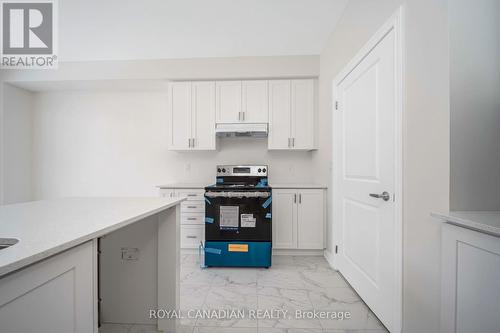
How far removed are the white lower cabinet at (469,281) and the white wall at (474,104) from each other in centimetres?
19

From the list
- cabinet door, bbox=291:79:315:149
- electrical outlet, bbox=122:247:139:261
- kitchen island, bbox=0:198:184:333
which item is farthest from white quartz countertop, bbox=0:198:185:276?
cabinet door, bbox=291:79:315:149

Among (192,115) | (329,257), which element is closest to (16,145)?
(192,115)

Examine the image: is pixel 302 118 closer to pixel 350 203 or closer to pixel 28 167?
pixel 350 203

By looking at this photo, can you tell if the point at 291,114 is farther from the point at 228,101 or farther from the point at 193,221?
the point at 193,221

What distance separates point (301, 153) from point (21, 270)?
3216 mm

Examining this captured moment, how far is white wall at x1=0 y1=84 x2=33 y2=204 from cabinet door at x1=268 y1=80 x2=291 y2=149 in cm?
406

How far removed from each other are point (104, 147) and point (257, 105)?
2.70 meters

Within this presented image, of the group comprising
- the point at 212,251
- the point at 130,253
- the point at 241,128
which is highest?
the point at 241,128

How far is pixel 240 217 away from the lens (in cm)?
245

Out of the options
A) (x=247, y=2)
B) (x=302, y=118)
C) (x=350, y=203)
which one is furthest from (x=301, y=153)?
(x=247, y=2)

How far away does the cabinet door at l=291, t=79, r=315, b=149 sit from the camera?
9.93 ft

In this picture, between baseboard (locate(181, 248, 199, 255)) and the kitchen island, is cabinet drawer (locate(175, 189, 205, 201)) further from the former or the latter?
the kitchen island

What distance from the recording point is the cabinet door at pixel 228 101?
10.0 ft

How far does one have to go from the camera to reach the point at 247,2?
2.05 m
